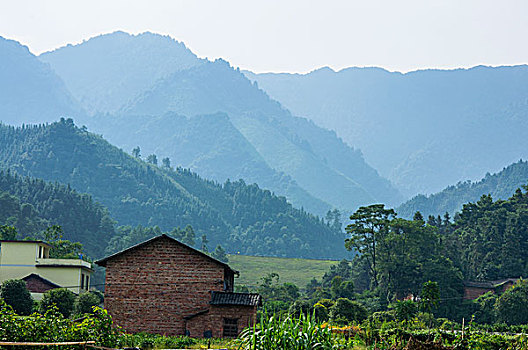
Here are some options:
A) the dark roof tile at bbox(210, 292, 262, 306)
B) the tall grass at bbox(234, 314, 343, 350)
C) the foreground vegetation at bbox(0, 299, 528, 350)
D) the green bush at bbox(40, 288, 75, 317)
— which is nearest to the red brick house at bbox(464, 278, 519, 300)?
the green bush at bbox(40, 288, 75, 317)

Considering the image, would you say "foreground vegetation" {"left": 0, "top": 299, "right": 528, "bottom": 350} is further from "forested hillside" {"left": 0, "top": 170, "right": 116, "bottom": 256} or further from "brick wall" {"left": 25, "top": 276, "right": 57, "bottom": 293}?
"forested hillside" {"left": 0, "top": 170, "right": 116, "bottom": 256}

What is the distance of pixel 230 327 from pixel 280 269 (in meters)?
114

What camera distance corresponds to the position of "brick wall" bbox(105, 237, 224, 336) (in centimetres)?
4462

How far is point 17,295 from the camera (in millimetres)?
55812

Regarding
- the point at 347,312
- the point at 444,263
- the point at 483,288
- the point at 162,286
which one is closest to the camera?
the point at 162,286

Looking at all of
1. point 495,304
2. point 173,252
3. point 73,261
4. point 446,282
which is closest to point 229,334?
point 173,252

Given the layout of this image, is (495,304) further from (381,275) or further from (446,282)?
(381,275)

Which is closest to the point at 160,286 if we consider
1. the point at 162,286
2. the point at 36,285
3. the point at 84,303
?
the point at 162,286

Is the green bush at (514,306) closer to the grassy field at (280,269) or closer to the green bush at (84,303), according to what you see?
the green bush at (84,303)

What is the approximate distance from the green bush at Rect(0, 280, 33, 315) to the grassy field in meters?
76.6

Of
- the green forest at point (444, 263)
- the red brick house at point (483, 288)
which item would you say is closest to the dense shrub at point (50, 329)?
the green forest at point (444, 263)

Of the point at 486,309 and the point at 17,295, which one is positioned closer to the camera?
the point at 17,295

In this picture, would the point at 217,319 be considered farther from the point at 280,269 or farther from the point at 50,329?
the point at 280,269

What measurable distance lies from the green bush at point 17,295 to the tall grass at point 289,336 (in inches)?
1738
